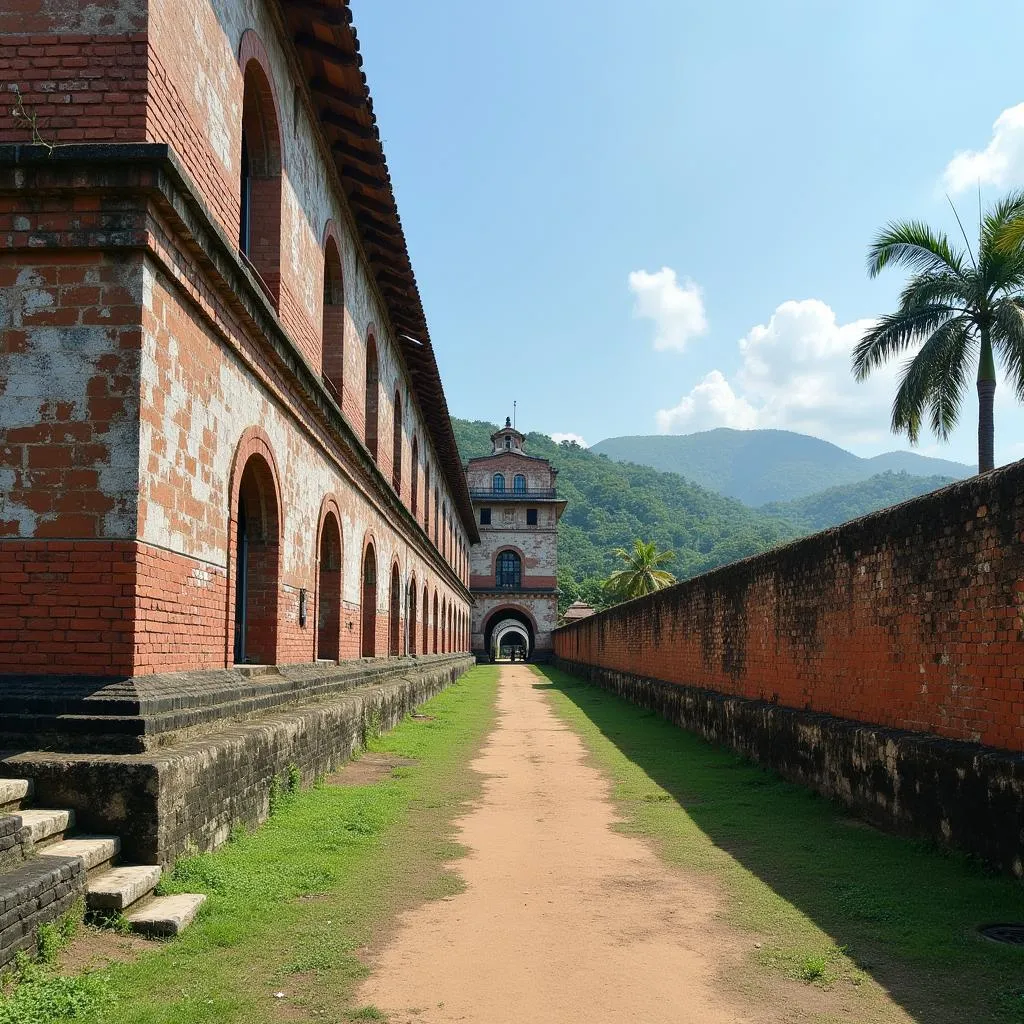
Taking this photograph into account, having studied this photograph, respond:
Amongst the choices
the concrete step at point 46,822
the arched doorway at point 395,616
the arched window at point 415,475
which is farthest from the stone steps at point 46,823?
the arched window at point 415,475

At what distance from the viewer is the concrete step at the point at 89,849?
4.21 meters

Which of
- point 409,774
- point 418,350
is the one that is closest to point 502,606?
point 418,350

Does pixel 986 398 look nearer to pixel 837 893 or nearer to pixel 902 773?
pixel 902 773

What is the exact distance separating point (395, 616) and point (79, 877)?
1397cm

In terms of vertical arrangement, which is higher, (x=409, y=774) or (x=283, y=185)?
(x=283, y=185)

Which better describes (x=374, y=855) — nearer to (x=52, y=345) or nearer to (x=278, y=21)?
(x=52, y=345)

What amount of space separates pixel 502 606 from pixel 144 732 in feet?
145

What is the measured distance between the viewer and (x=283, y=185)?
8.59 metres

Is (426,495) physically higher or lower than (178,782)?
higher

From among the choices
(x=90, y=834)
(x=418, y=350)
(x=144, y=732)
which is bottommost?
(x=90, y=834)

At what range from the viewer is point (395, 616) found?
1803 cm

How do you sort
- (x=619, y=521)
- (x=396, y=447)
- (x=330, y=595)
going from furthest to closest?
A: (x=619, y=521) < (x=396, y=447) < (x=330, y=595)

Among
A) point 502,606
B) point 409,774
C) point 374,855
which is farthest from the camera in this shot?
point 502,606

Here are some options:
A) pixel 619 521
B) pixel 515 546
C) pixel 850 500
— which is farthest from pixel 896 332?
pixel 850 500
